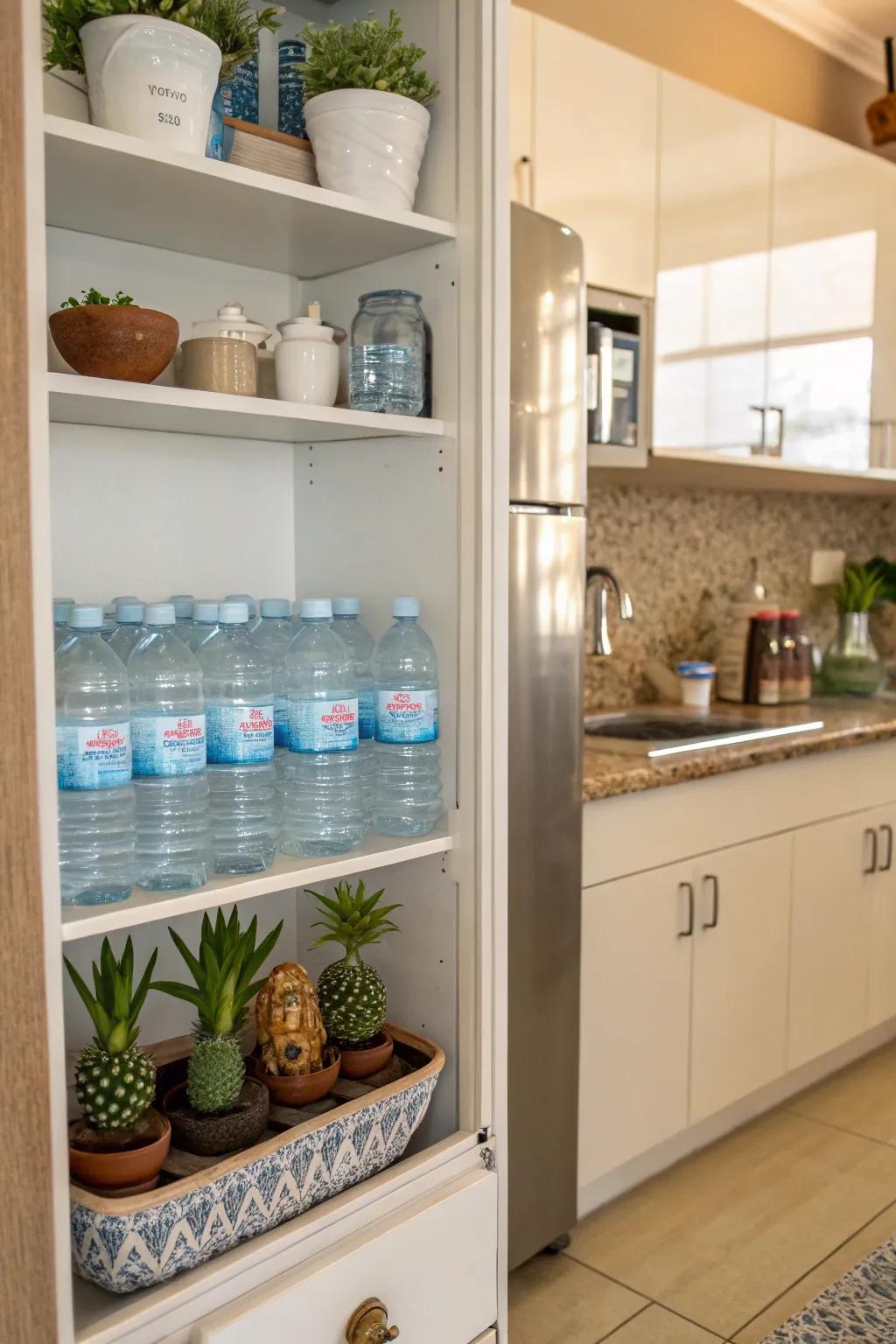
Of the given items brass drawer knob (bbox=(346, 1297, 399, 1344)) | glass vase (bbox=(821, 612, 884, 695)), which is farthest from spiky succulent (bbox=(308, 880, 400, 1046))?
glass vase (bbox=(821, 612, 884, 695))

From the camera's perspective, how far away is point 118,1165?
1.24 metres

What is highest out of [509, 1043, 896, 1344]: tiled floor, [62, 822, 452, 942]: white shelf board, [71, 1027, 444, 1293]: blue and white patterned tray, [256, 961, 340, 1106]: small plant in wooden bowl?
[62, 822, 452, 942]: white shelf board

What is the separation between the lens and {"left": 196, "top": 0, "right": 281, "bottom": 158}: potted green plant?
132 centimetres

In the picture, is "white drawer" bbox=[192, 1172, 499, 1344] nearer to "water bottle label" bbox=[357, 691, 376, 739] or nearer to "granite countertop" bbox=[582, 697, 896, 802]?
"water bottle label" bbox=[357, 691, 376, 739]

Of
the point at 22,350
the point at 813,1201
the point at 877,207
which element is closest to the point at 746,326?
the point at 877,207

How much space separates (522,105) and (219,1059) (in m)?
1.80

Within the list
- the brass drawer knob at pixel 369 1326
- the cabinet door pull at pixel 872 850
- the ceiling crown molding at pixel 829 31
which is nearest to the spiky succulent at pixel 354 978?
the brass drawer knob at pixel 369 1326

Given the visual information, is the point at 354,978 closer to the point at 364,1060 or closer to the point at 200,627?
the point at 364,1060

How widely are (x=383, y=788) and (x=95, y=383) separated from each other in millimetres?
658

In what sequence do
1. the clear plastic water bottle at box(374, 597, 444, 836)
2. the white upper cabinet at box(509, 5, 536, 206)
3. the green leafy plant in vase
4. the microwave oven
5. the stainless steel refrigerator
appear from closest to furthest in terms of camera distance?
the clear plastic water bottle at box(374, 597, 444, 836)
the stainless steel refrigerator
the white upper cabinet at box(509, 5, 536, 206)
the microwave oven
the green leafy plant in vase

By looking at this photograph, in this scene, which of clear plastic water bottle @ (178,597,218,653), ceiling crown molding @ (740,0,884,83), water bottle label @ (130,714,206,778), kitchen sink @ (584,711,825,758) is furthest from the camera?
ceiling crown molding @ (740,0,884,83)

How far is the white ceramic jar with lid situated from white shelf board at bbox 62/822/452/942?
0.56m

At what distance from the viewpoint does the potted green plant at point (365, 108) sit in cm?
140

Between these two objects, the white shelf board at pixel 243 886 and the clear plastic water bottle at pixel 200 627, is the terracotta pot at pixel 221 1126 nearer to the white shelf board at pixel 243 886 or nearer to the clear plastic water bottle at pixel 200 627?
the white shelf board at pixel 243 886
